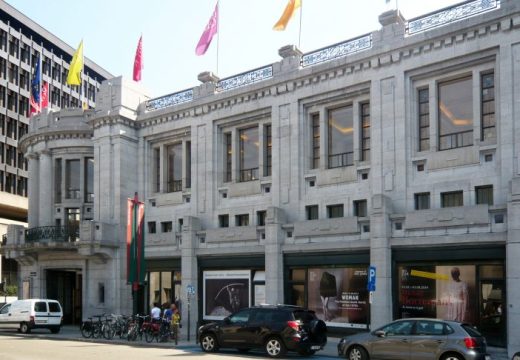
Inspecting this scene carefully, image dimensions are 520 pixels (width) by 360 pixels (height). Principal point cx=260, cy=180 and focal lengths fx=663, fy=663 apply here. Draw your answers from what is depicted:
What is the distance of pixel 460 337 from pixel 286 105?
1472cm

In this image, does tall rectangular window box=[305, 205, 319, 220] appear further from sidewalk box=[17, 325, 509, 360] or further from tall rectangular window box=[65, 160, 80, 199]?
tall rectangular window box=[65, 160, 80, 199]

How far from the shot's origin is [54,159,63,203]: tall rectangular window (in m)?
36.9

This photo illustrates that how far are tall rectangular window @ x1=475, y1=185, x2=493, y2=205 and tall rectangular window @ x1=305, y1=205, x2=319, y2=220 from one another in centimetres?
707

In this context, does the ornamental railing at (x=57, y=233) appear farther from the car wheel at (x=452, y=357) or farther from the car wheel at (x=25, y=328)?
the car wheel at (x=452, y=357)

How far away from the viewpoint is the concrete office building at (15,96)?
217 feet

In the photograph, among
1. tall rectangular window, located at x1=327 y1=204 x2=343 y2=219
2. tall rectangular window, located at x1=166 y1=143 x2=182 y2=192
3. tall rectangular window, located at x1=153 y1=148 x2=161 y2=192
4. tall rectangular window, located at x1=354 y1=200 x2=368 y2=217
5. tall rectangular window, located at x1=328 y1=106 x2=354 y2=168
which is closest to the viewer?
tall rectangular window, located at x1=354 y1=200 x2=368 y2=217

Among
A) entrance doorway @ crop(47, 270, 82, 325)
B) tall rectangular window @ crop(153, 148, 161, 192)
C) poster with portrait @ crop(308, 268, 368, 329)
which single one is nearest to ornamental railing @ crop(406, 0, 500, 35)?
poster with portrait @ crop(308, 268, 368, 329)

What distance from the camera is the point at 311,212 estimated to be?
28.4 meters

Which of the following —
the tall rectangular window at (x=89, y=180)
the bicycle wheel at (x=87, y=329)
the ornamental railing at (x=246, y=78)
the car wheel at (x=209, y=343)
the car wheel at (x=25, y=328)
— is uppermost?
the ornamental railing at (x=246, y=78)

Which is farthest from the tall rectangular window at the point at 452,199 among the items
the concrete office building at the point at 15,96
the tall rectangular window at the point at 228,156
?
the concrete office building at the point at 15,96

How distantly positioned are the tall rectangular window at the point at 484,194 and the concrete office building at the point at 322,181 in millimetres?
80

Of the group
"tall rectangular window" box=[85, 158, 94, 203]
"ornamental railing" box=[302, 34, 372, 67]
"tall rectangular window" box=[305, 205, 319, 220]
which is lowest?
"tall rectangular window" box=[305, 205, 319, 220]

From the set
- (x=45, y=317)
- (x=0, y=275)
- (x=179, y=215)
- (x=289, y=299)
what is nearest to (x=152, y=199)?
(x=179, y=215)

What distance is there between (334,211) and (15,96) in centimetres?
5043
